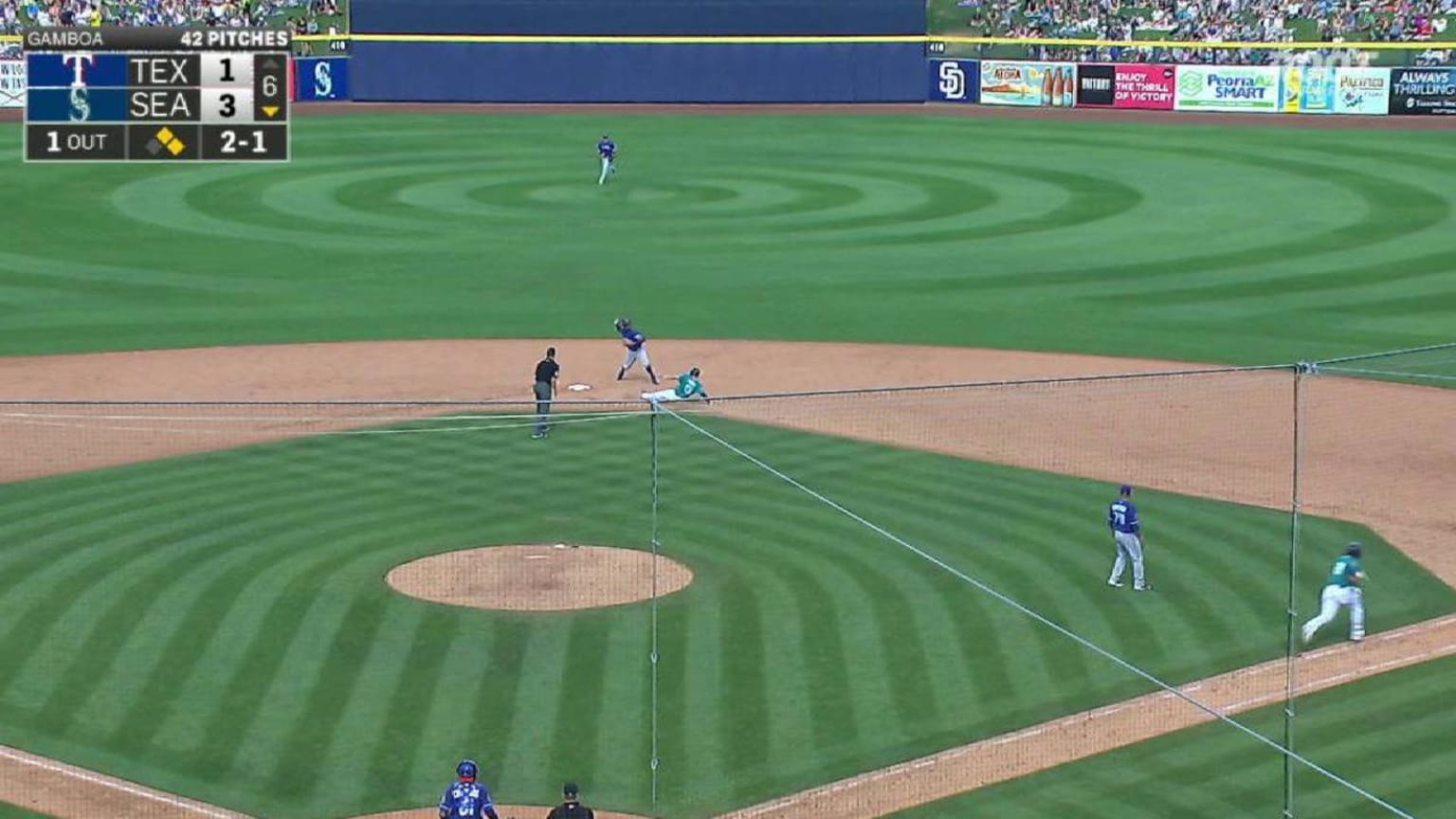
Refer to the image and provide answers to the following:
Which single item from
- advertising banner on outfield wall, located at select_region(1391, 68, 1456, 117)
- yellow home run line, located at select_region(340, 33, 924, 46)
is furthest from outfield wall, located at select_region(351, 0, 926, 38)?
advertising banner on outfield wall, located at select_region(1391, 68, 1456, 117)

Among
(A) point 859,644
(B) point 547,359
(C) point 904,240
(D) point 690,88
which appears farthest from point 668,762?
(D) point 690,88

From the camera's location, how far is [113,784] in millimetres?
16906

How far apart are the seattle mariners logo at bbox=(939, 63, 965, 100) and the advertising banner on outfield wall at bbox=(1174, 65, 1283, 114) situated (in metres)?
7.21

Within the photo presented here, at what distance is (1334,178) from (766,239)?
16.0 meters

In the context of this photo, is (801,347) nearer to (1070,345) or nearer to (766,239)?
(1070,345)

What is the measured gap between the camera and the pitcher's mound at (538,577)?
837 inches

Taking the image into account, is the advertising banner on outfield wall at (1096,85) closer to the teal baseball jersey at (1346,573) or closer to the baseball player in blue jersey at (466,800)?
the teal baseball jersey at (1346,573)

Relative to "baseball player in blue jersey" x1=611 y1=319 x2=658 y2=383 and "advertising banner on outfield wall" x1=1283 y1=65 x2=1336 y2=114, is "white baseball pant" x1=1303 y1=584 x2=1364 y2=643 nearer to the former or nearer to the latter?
"baseball player in blue jersey" x1=611 y1=319 x2=658 y2=383

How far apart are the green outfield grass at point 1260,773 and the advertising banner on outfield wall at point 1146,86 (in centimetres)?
4924

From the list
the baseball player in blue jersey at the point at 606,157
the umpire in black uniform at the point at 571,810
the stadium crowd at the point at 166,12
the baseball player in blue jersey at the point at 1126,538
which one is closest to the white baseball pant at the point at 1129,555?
the baseball player in blue jersey at the point at 1126,538

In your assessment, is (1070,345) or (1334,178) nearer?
(1070,345)

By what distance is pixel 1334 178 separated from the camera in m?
51.8

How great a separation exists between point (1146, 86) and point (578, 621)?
162 ft
